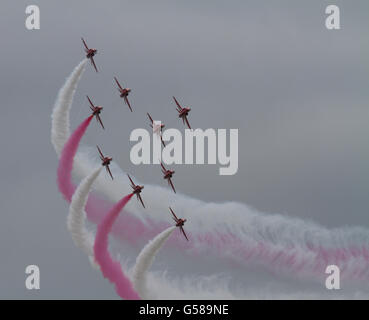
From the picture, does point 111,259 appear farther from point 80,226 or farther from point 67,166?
point 67,166

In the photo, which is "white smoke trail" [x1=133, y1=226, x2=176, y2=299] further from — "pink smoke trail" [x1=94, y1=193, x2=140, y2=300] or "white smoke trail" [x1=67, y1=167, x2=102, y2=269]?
"white smoke trail" [x1=67, y1=167, x2=102, y2=269]

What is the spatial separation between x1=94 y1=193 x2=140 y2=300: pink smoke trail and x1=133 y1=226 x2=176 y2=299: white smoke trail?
47 centimetres

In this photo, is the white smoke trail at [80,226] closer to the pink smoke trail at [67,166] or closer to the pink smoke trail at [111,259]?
the pink smoke trail at [111,259]

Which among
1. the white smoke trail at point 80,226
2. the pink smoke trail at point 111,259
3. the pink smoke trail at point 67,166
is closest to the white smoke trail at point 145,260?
the pink smoke trail at point 111,259

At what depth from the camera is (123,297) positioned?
400 ft

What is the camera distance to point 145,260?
402 feet

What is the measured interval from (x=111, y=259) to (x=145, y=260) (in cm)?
246

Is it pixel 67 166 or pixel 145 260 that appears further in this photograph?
pixel 67 166

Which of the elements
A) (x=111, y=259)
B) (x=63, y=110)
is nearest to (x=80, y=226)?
(x=111, y=259)

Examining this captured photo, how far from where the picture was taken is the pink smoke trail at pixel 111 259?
401ft

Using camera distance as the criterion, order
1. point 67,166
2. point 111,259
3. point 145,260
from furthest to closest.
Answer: point 67,166 → point 111,259 → point 145,260

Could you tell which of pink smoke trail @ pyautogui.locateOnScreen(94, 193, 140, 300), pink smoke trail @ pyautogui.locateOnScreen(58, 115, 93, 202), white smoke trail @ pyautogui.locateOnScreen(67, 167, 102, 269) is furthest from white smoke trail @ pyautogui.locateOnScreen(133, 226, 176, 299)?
→ pink smoke trail @ pyautogui.locateOnScreen(58, 115, 93, 202)

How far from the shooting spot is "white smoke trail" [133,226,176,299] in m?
122
